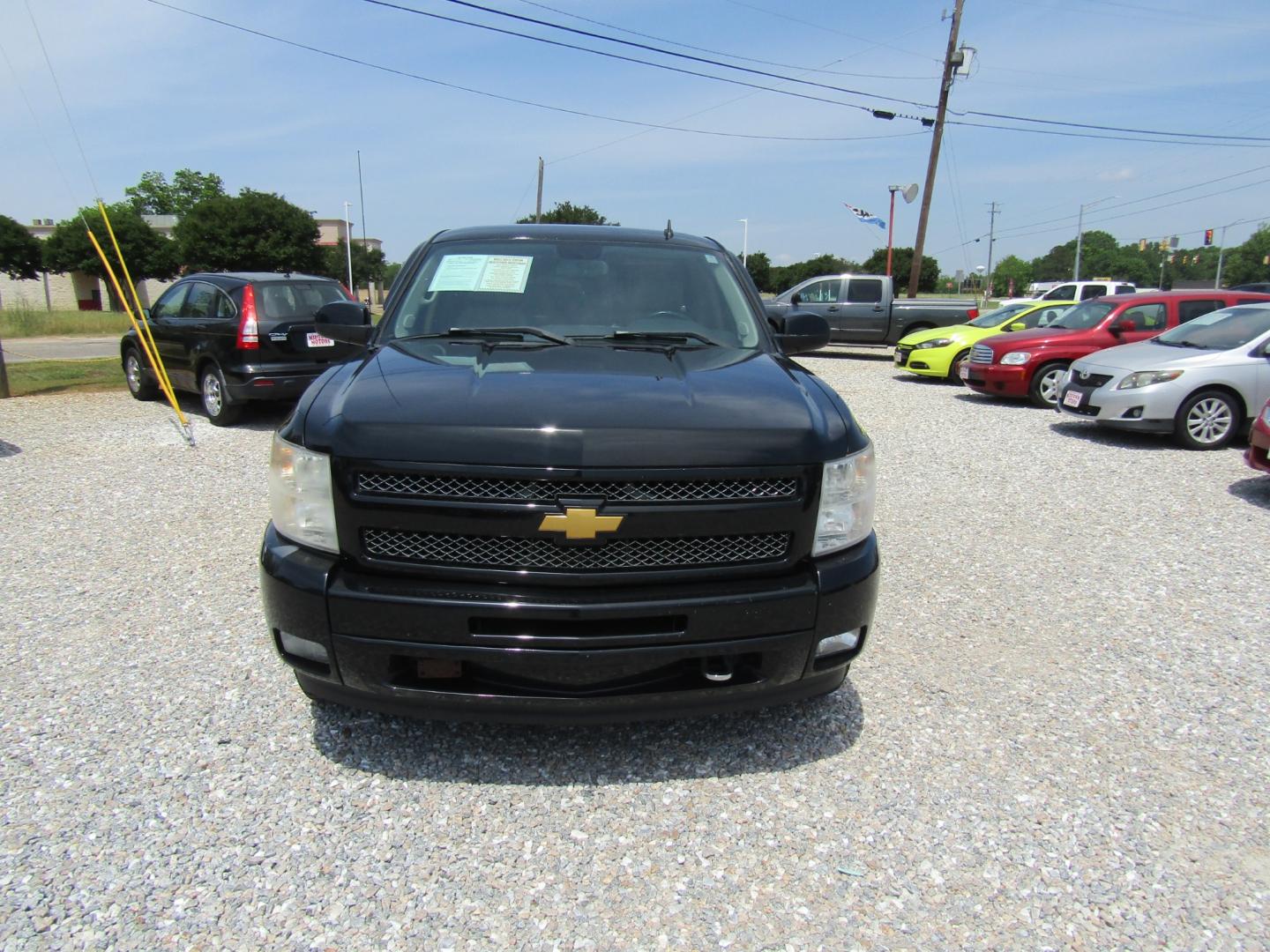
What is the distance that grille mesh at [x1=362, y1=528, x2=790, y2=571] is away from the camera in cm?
239

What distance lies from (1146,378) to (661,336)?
753 centimetres

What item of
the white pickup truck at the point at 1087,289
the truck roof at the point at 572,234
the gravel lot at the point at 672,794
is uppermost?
the white pickup truck at the point at 1087,289

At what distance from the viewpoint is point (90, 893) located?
Answer: 7.16ft

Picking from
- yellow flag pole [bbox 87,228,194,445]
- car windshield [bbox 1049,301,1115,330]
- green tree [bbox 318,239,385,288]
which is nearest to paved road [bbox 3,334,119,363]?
yellow flag pole [bbox 87,228,194,445]

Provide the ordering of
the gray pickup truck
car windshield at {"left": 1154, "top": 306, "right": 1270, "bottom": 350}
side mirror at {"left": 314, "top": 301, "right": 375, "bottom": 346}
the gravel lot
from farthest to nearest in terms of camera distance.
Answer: the gray pickup truck, car windshield at {"left": 1154, "top": 306, "right": 1270, "bottom": 350}, side mirror at {"left": 314, "top": 301, "right": 375, "bottom": 346}, the gravel lot

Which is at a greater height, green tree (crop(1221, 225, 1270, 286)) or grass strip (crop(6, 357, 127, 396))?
green tree (crop(1221, 225, 1270, 286))

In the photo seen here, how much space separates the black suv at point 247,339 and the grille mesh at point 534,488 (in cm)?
651

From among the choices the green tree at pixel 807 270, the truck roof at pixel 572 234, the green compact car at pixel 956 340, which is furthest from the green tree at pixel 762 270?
the truck roof at pixel 572 234

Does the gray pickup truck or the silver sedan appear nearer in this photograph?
the silver sedan

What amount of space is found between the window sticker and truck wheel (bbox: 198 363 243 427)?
20.6 feet

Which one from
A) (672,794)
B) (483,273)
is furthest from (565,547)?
(483,273)

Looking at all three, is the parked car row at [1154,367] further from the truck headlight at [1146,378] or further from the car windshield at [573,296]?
the car windshield at [573,296]

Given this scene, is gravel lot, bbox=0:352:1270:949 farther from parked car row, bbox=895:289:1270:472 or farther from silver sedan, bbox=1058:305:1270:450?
silver sedan, bbox=1058:305:1270:450

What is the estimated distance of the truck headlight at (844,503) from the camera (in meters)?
2.57
